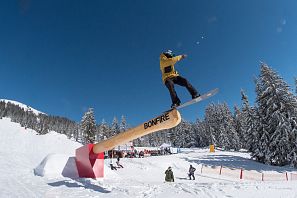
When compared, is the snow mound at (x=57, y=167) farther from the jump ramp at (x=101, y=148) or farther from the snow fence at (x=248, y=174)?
the snow fence at (x=248, y=174)

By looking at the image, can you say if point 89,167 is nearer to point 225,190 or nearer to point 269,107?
point 225,190

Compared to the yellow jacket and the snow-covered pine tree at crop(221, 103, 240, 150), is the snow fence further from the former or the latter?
the snow-covered pine tree at crop(221, 103, 240, 150)

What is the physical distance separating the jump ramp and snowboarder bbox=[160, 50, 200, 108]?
0.68 m

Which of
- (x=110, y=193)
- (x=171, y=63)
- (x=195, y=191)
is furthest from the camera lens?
(x=195, y=191)

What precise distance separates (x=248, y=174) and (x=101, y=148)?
67.1ft

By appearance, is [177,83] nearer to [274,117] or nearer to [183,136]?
[274,117]

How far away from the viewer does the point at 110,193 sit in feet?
33.4

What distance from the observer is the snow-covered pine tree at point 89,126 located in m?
64.8

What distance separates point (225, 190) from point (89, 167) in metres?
7.05

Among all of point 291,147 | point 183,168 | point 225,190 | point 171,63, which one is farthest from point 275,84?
point 171,63

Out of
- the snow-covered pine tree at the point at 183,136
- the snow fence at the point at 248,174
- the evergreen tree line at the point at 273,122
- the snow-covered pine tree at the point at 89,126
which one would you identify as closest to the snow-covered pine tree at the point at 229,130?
the snow-covered pine tree at the point at 183,136

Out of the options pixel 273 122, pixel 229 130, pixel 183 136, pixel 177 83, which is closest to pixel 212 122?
pixel 229 130

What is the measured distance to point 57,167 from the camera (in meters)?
14.1

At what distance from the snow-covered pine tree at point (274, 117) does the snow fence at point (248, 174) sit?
5347 mm
